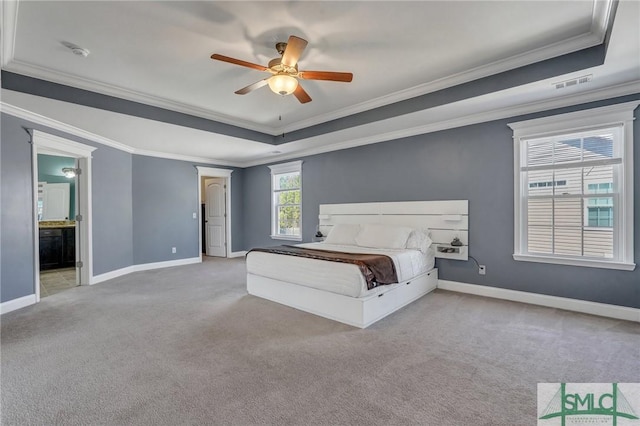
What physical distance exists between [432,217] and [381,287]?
1827 millimetres

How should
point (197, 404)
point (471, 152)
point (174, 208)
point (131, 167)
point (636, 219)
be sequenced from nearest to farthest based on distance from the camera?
point (197, 404) → point (636, 219) → point (471, 152) → point (131, 167) → point (174, 208)

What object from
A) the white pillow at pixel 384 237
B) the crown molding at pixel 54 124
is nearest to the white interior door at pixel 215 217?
the crown molding at pixel 54 124

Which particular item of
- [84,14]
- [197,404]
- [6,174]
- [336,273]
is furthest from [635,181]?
[6,174]

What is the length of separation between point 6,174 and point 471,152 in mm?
5954

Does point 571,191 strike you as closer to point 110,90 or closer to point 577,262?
point 577,262

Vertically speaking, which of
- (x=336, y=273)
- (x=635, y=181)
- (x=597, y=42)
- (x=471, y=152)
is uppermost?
(x=597, y=42)

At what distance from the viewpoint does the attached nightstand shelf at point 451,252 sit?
4.31 m

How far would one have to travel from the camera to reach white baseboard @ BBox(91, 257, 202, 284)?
5148mm

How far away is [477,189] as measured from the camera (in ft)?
13.9

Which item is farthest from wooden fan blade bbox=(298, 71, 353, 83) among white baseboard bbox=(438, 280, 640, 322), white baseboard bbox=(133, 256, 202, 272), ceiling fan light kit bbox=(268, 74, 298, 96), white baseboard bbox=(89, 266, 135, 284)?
white baseboard bbox=(133, 256, 202, 272)

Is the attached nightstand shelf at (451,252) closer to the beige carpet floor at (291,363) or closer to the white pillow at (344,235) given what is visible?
the beige carpet floor at (291,363)

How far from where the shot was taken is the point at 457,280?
4.40 meters

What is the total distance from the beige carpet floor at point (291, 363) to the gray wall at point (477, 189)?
37cm

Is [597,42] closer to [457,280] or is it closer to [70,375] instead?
[457,280]
